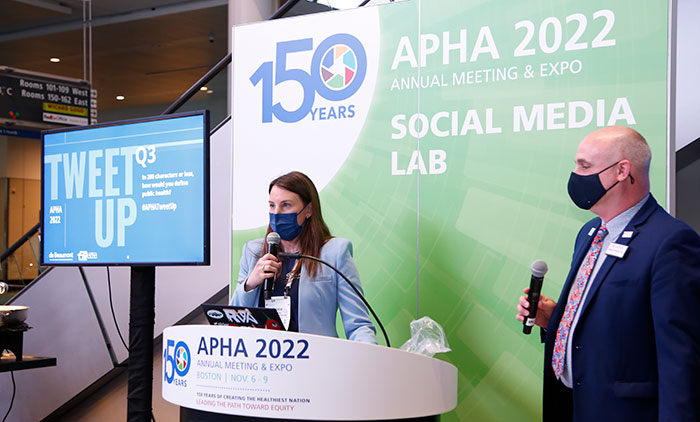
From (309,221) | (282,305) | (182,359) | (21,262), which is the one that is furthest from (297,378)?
(21,262)

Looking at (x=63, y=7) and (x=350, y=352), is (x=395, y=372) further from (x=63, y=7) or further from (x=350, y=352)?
(x=63, y=7)

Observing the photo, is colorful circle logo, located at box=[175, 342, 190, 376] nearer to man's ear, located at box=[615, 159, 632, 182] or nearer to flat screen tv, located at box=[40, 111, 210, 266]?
flat screen tv, located at box=[40, 111, 210, 266]

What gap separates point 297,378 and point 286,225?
3.46 ft

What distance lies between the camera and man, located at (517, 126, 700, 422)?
2.21 m

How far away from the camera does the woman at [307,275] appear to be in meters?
3.09

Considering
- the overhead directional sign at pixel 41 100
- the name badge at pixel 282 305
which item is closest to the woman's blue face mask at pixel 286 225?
the name badge at pixel 282 305

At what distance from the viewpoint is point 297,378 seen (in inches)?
88.5

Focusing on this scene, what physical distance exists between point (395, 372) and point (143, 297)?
64.4 inches

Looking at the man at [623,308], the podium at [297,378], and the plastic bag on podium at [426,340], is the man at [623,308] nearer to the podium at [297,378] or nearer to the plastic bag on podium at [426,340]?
the plastic bag on podium at [426,340]

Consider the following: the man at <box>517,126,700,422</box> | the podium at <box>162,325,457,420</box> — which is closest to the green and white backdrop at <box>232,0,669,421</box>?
the man at <box>517,126,700,422</box>

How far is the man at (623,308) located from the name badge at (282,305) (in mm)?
987

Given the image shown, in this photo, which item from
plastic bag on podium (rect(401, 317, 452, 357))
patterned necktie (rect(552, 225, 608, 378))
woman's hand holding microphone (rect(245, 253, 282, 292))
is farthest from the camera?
woman's hand holding microphone (rect(245, 253, 282, 292))

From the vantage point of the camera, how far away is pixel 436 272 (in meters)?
3.49

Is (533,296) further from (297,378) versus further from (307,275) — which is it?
(307,275)
